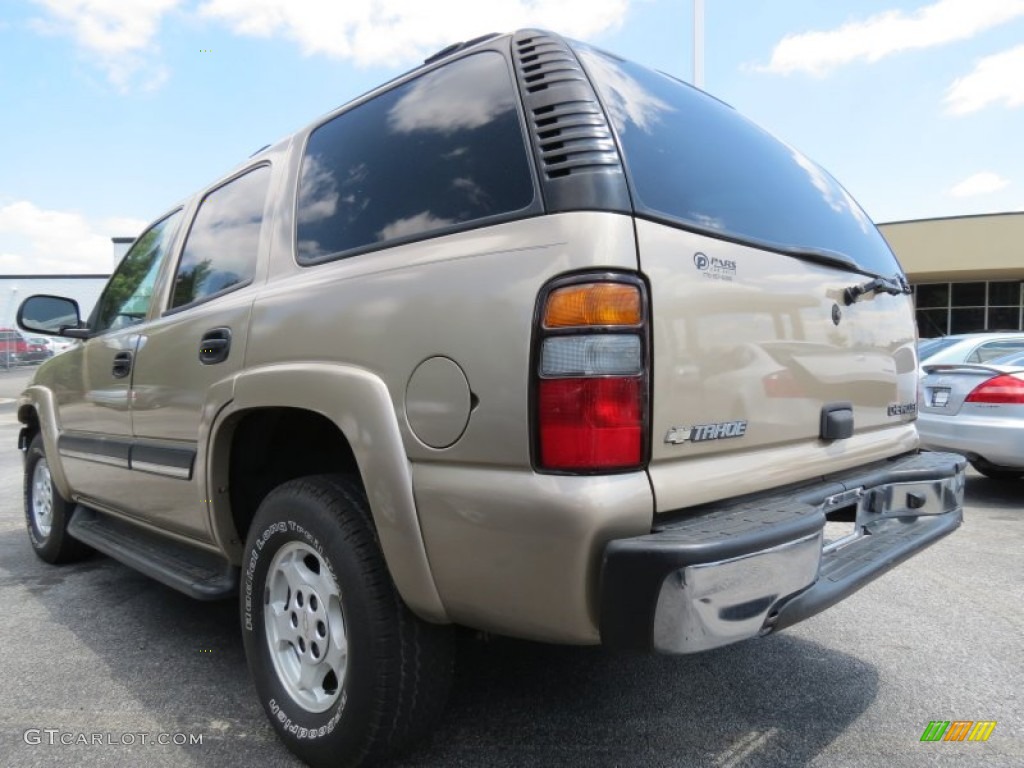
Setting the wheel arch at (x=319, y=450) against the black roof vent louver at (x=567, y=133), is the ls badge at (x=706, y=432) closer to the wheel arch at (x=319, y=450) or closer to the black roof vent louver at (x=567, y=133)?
the black roof vent louver at (x=567, y=133)

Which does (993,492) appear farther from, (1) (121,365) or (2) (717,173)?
(1) (121,365)

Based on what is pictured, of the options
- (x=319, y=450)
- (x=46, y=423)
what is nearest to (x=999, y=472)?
(x=319, y=450)

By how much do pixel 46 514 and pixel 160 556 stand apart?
1.97 metres

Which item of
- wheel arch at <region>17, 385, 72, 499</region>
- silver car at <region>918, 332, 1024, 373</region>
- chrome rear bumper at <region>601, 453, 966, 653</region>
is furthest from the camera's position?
silver car at <region>918, 332, 1024, 373</region>

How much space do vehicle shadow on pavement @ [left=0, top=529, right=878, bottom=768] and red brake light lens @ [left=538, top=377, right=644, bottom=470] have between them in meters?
0.87

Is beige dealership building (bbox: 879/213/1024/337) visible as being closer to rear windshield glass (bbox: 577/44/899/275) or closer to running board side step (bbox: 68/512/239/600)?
rear windshield glass (bbox: 577/44/899/275)

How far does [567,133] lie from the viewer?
73.1 inches

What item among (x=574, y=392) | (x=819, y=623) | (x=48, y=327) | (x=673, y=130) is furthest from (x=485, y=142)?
(x=48, y=327)

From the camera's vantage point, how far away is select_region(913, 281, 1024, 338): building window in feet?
89.8

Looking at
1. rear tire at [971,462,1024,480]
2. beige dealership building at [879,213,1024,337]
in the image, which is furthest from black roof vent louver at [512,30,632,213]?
beige dealership building at [879,213,1024,337]

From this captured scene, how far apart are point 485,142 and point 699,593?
49.5 inches

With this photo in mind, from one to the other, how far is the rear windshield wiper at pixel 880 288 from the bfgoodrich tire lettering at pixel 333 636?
5.35 feet

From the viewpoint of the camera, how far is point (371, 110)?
251cm

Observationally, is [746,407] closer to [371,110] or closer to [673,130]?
[673,130]
